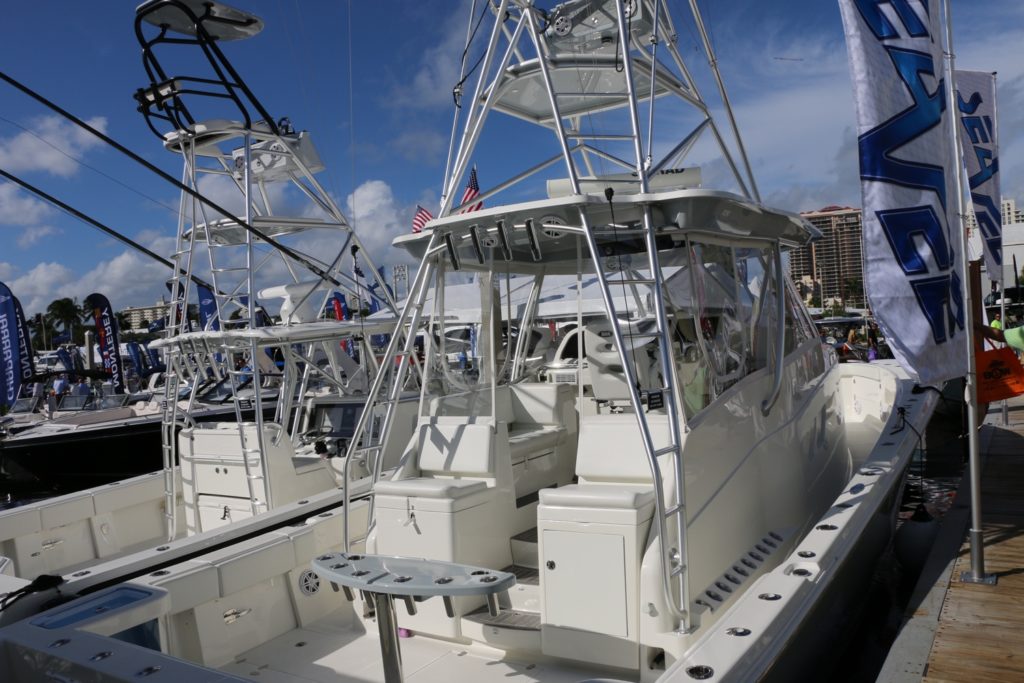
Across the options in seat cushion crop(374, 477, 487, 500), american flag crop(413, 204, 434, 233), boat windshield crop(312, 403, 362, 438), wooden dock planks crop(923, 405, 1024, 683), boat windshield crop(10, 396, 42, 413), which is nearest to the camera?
wooden dock planks crop(923, 405, 1024, 683)

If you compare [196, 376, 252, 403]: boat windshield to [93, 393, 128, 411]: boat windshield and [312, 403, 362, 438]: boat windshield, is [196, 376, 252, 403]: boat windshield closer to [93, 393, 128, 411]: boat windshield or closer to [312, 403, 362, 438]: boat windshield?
[93, 393, 128, 411]: boat windshield

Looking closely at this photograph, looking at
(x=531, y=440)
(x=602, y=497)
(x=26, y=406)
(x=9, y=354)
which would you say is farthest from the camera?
(x=26, y=406)

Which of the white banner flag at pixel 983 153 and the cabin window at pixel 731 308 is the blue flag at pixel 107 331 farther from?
the white banner flag at pixel 983 153

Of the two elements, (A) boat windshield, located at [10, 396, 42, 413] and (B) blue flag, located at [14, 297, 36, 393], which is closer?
(B) blue flag, located at [14, 297, 36, 393]

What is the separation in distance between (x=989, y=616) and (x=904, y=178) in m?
2.33

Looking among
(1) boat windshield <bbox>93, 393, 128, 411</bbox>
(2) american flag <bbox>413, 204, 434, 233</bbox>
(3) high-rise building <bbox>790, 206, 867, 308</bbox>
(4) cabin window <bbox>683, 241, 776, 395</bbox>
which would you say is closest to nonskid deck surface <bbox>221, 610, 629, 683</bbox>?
(4) cabin window <bbox>683, 241, 776, 395</bbox>

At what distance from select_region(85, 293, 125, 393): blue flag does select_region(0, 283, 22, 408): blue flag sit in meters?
4.78

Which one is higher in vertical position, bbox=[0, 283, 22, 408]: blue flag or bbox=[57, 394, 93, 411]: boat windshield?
bbox=[0, 283, 22, 408]: blue flag

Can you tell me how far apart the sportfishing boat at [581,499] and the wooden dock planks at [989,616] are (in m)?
0.55

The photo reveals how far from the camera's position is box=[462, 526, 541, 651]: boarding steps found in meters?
4.02

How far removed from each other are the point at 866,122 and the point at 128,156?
398cm

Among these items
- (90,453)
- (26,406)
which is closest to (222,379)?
(90,453)

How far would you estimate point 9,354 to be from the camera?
19.0 meters

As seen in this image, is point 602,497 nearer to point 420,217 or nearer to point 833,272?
point 420,217
